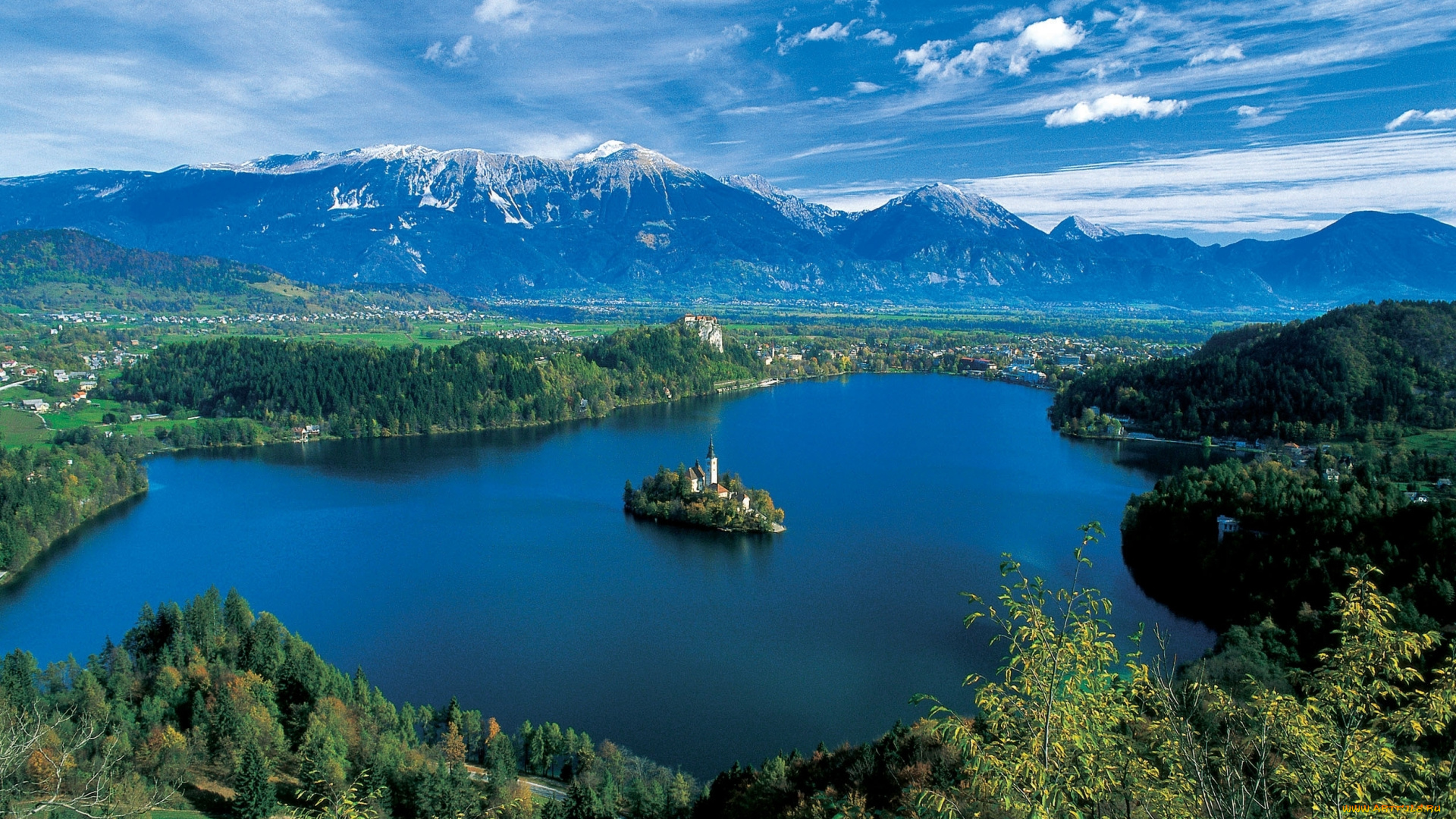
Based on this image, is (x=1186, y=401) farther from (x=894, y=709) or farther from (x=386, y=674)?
(x=386, y=674)

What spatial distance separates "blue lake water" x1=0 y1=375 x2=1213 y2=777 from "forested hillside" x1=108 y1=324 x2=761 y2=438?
4.10m

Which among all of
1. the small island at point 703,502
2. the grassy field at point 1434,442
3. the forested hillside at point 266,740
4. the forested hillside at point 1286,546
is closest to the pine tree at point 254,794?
the forested hillside at point 266,740

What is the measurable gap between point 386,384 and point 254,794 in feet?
107

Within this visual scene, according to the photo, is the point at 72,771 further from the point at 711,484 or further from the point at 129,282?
the point at 129,282

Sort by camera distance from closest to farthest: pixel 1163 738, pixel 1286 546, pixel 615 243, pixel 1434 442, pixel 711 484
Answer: pixel 1163 738 → pixel 1286 546 → pixel 711 484 → pixel 1434 442 → pixel 615 243

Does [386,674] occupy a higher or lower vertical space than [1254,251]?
lower

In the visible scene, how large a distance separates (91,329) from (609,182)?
134116mm

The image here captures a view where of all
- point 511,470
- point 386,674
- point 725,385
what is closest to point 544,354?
point 725,385

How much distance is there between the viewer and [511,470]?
101 feet

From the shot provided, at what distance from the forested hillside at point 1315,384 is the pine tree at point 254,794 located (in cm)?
3221

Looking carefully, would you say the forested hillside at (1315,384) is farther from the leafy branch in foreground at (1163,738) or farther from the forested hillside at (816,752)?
the leafy branch in foreground at (1163,738)

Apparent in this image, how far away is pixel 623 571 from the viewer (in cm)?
1986

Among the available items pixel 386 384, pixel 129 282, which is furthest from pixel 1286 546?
pixel 129 282

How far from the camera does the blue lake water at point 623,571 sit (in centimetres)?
1392
